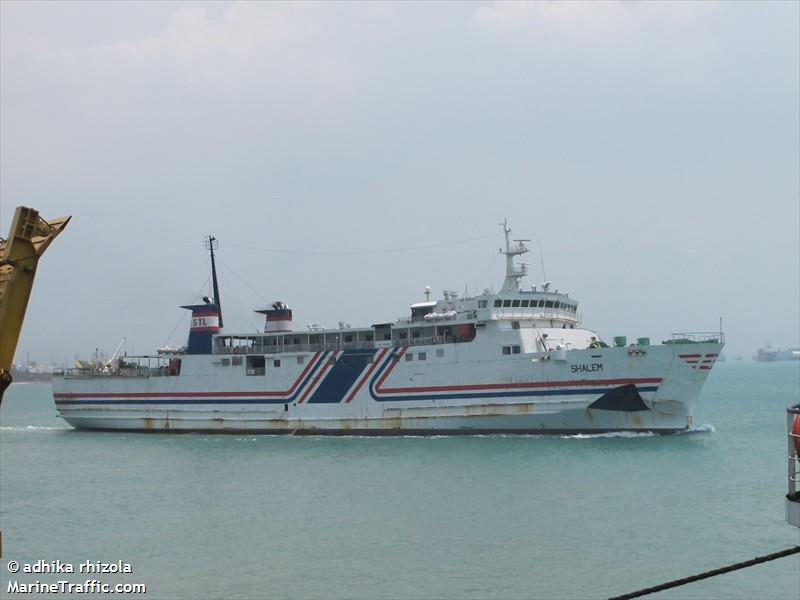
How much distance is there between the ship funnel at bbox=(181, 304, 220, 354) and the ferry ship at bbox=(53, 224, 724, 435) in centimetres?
6

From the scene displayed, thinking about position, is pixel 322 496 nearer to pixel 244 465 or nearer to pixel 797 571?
pixel 244 465

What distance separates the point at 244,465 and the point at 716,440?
692 inches

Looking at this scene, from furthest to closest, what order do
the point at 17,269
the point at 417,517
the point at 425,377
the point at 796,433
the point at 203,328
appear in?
the point at 203,328
the point at 425,377
the point at 417,517
the point at 17,269
the point at 796,433

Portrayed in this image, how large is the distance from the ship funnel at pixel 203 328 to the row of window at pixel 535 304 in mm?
14121

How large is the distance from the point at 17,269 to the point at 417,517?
13.6 m

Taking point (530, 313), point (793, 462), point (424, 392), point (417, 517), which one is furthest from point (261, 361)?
point (793, 462)

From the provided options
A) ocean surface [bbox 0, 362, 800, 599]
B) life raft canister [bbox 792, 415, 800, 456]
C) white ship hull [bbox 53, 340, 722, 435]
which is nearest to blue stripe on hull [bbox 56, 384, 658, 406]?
white ship hull [bbox 53, 340, 722, 435]

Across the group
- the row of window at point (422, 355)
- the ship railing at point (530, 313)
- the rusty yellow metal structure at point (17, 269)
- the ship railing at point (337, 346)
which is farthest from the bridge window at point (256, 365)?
the rusty yellow metal structure at point (17, 269)

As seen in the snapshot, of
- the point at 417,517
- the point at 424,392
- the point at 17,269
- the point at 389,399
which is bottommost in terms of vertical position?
the point at 417,517

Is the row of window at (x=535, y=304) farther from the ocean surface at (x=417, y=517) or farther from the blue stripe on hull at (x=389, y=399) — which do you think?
the ocean surface at (x=417, y=517)

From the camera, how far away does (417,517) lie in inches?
792

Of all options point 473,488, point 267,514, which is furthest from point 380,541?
point 473,488

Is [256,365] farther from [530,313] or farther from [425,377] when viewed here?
[530,313]

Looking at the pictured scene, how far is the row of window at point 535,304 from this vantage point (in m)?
33.8
